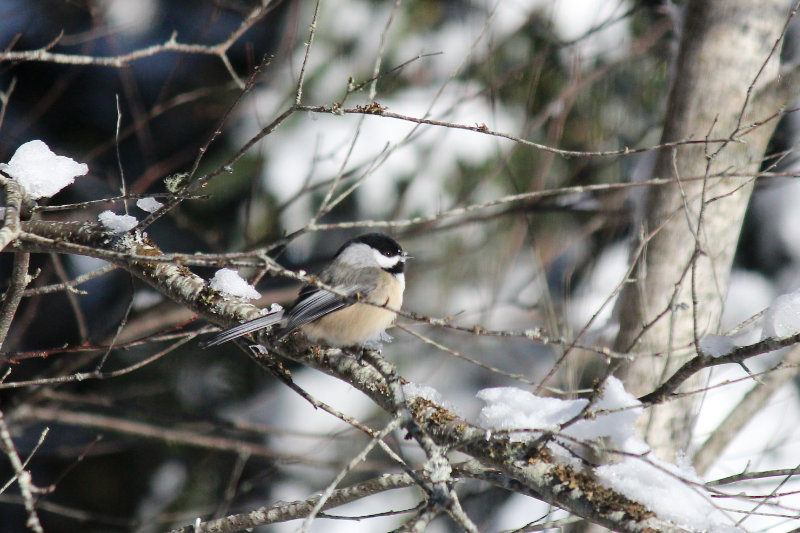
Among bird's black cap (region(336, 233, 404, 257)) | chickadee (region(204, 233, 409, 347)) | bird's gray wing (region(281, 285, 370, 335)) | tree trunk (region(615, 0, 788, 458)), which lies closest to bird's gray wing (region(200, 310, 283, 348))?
chickadee (region(204, 233, 409, 347))

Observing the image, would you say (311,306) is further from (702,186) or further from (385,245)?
(702,186)

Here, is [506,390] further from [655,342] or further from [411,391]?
[655,342]

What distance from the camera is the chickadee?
9.37ft

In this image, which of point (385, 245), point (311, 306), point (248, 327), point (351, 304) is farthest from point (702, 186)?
point (248, 327)

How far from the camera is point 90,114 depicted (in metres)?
4.96

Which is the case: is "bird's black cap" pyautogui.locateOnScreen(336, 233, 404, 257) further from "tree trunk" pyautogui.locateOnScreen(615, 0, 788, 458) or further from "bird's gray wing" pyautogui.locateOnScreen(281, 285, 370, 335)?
"tree trunk" pyautogui.locateOnScreen(615, 0, 788, 458)

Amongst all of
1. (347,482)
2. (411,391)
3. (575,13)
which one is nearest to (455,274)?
(347,482)

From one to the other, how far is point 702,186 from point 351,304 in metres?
1.95

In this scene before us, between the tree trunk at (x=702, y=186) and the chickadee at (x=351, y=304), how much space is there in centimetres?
129

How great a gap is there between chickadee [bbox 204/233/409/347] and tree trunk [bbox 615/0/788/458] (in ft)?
4.24

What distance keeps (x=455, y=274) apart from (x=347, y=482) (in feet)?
6.20

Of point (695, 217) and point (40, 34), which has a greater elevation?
point (40, 34)

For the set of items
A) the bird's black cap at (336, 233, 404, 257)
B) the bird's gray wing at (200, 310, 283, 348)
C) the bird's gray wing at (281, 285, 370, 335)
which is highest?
the bird's black cap at (336, 233, 404, 257)

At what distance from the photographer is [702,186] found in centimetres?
335
